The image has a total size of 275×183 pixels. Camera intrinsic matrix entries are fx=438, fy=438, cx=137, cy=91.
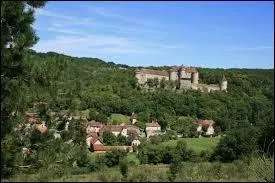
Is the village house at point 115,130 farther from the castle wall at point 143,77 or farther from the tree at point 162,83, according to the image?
the tree at point 162,83

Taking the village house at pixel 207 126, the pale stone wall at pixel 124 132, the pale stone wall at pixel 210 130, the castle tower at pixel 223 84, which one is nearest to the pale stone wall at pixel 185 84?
the castle tower at pixel 223 84

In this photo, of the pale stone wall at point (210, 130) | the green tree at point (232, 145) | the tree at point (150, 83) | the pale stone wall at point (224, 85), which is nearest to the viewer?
the green tree at point (232, 145)

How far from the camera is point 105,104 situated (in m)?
62.8

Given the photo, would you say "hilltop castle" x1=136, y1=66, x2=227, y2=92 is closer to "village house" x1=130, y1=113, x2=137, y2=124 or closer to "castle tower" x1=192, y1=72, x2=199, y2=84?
"castle tower" x1=192, y1=72, x2=199, y2=84

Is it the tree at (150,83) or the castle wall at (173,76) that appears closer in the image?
the tree at (150,83)

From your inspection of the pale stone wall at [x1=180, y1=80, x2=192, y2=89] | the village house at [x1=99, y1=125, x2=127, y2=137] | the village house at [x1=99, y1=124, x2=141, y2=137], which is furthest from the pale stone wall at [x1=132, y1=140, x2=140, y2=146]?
the pale stone wall at [x1=180, y1=80, x2=192, y2=89]

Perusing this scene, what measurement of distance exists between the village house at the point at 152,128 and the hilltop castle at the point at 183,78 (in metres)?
21.6

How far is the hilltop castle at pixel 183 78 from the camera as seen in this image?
82775mm

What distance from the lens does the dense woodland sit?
6.88 meters

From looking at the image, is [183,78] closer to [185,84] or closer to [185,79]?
[185,79]

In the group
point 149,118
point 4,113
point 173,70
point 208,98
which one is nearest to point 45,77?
point 4,113

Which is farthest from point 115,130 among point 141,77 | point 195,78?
point 195,78

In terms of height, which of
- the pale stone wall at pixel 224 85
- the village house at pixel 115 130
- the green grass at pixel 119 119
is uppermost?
the pale stone wall at pixel 224 85

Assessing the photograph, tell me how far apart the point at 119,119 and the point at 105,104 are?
3962 mm
